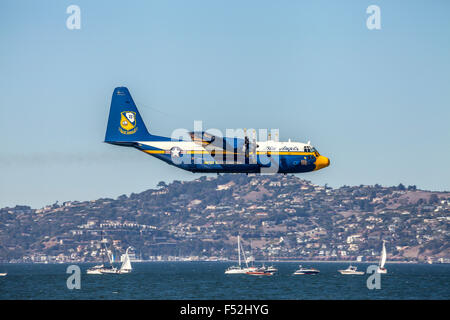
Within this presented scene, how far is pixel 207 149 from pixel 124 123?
11.0 meters

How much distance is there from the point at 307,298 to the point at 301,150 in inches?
3449

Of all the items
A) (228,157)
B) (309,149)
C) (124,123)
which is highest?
(124,123)

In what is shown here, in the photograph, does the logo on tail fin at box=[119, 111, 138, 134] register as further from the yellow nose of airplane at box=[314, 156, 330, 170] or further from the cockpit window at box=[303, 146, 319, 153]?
the yellow nose of airplane at box=[314, 156, 330, 170]

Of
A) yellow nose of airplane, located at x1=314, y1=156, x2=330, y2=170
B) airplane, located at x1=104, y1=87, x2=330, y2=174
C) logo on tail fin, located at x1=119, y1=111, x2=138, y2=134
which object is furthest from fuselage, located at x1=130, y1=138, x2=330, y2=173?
yellow nose of airplane, located at x1=314, y1=156, x2=330, y2=170

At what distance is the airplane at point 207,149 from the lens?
3748 inches

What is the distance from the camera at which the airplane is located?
95.2 meters

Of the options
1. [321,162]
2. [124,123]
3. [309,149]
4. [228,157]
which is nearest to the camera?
[228,157]

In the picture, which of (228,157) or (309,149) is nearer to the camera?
(228,157)

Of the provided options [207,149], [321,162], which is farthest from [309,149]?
[207,149]

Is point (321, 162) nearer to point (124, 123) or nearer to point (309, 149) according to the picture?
point (309, 149)

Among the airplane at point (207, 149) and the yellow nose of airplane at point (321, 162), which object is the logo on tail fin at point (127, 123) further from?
the yellow nose of airplane at point (321, 162)

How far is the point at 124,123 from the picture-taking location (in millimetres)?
97812
